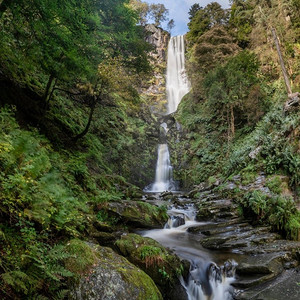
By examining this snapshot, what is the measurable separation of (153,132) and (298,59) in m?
14.0

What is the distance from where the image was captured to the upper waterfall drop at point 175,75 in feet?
118

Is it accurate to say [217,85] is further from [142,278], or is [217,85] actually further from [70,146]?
[142,278]

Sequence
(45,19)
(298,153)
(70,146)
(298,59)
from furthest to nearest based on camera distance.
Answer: (298,59) → (298,153) → (70,146) → (45,19)

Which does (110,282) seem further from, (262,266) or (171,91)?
(171,91)

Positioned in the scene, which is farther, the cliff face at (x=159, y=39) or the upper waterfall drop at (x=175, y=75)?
the cliff face at (x=159, y=39)

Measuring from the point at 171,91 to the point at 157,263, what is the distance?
35.3m

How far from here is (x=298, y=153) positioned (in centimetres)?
931

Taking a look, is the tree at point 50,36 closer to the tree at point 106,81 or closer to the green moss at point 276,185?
the tree at point 106,81

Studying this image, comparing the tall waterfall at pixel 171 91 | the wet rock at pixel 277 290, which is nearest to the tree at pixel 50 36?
the wet rock at pixel 277 290

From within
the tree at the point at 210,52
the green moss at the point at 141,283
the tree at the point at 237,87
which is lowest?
the green moss at the point at 141,283

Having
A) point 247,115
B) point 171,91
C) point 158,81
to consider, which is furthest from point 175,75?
point 247,115

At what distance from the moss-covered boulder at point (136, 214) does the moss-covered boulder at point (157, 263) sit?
73.8 inches

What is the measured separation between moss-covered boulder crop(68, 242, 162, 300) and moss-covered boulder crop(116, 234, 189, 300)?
846 millimetres

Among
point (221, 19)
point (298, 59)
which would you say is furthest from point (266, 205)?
point (221, 19)
